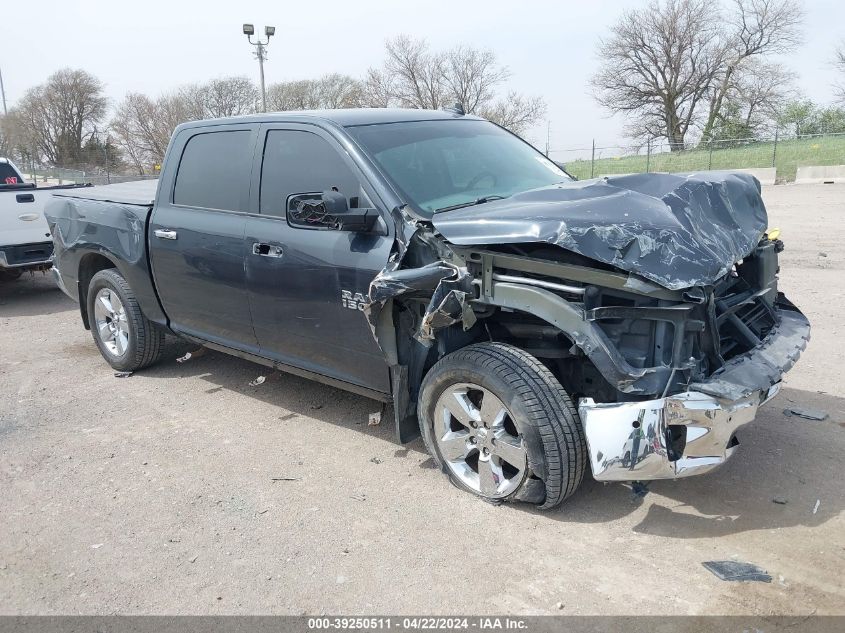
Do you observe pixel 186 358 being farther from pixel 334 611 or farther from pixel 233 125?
pixel 334 611

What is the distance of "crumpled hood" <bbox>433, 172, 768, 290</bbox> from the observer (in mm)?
3100

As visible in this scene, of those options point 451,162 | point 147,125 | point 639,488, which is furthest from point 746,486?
point 147,125

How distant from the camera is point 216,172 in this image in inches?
194

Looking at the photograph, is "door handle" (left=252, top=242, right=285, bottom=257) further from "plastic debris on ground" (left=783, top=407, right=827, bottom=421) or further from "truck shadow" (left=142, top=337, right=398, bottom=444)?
"plastic debris on ground" (left=783, top=407, right=827, bottom=421)

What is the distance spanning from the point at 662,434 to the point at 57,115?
167 ft

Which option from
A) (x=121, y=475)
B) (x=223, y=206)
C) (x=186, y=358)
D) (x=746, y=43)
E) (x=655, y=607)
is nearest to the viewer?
(x=655, y=607)

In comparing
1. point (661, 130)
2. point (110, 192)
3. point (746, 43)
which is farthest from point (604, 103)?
point (110, 192)

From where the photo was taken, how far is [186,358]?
20.4 ft

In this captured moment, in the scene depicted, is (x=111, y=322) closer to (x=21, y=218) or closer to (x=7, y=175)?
(x=21, y=218)

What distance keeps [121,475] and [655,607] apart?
9.80ft

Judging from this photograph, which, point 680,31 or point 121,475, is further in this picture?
point 680,31

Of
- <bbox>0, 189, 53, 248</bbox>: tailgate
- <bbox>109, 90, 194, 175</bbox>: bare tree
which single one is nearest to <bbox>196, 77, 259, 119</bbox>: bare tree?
<bbox>109, 90, 194, 175</bbox>: bare tree

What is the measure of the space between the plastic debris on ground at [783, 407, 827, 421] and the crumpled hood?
138 centimetres

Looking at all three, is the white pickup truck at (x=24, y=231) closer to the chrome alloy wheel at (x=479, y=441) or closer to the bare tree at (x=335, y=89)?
the chrome alloy wheel at (x=479, y=441)
